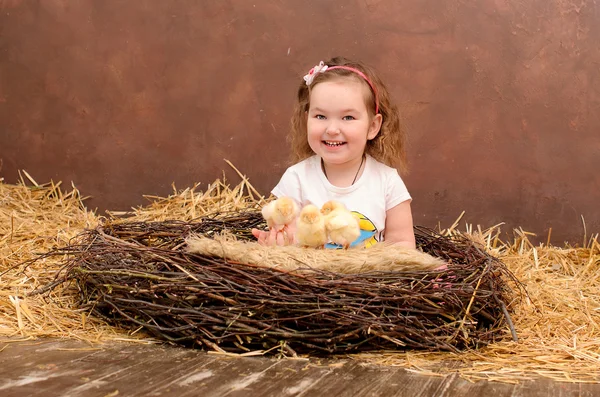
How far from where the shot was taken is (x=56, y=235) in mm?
4379

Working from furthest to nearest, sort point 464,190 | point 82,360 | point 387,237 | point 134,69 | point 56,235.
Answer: point 134,69, point 464,190, point 56,235, point 387,237, point 82,360

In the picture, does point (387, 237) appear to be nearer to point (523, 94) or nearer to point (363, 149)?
point (363, 149)

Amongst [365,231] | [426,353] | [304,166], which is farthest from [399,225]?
[426,353]

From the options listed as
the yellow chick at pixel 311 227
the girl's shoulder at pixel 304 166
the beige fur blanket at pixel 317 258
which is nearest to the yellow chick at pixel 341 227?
the yellow chick at pixel 311 227

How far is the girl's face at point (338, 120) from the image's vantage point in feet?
11.1

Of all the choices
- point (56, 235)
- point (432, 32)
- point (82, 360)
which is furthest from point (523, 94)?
point (82, 360)

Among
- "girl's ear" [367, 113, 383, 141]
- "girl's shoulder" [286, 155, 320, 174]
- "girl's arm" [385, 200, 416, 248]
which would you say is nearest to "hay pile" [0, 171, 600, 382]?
"girl's arm" [385, 200, 416, 248]

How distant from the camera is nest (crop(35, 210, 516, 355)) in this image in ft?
8.26

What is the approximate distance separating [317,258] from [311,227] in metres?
0.25

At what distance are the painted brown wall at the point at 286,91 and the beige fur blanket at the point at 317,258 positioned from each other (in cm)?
193

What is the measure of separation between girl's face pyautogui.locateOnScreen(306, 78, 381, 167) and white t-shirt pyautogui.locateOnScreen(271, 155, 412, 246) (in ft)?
0.49

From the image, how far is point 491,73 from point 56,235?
104 inches

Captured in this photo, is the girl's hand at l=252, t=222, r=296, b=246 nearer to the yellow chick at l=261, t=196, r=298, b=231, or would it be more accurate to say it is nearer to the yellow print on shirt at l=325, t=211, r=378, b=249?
the yellow chick at l=261, t=196, r=298, b=231

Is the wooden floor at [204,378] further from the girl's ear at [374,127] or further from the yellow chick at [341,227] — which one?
the girl's ear at [374,127]
